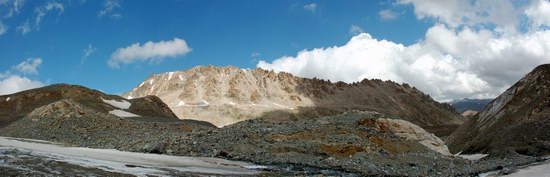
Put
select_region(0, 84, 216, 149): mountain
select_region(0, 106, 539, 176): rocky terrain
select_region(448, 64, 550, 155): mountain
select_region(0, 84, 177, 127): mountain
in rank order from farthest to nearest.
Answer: select_region(0, 84, 177, 127): mountain, select_region(448, 64, 550, 155): mountain, select_region(0, 84, 216, 149): mountain, select_region(0, 106, 539, 176): rocky terrain

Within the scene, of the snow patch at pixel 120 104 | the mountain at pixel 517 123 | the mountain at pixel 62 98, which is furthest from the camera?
the snow patch at pixel 120 104

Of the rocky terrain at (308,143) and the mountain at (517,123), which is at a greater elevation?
the mountain at (517,123)

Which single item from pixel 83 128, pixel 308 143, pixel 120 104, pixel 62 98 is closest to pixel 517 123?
pixel 308 143

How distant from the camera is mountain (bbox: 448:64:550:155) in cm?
6222

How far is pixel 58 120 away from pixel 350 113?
106 ft

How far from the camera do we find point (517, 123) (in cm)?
7125

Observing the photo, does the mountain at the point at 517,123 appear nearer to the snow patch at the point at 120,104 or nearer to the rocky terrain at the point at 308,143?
the rocky terrain at the point at 308,143

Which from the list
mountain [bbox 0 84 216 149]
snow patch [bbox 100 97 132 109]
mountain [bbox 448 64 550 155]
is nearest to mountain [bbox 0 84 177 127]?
snow patch [bbox 100 97 132 109]

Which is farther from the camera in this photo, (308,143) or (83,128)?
(83,128)

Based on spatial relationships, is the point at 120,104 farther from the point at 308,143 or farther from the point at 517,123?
the point at 517,123

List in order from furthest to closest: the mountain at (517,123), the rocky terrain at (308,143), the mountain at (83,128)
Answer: the mountain at (517,123)
the mountain at (83,128)
the rocky terrain at (308,143)

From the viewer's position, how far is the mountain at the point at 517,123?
2450 inches

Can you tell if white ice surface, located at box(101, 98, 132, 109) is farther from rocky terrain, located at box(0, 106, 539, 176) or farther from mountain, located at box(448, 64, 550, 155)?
mountain, located at box(448, 64, 550, 155)

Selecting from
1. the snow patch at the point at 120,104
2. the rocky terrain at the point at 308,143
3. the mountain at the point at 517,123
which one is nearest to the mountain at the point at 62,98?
the snow patch at the point at 120,104
